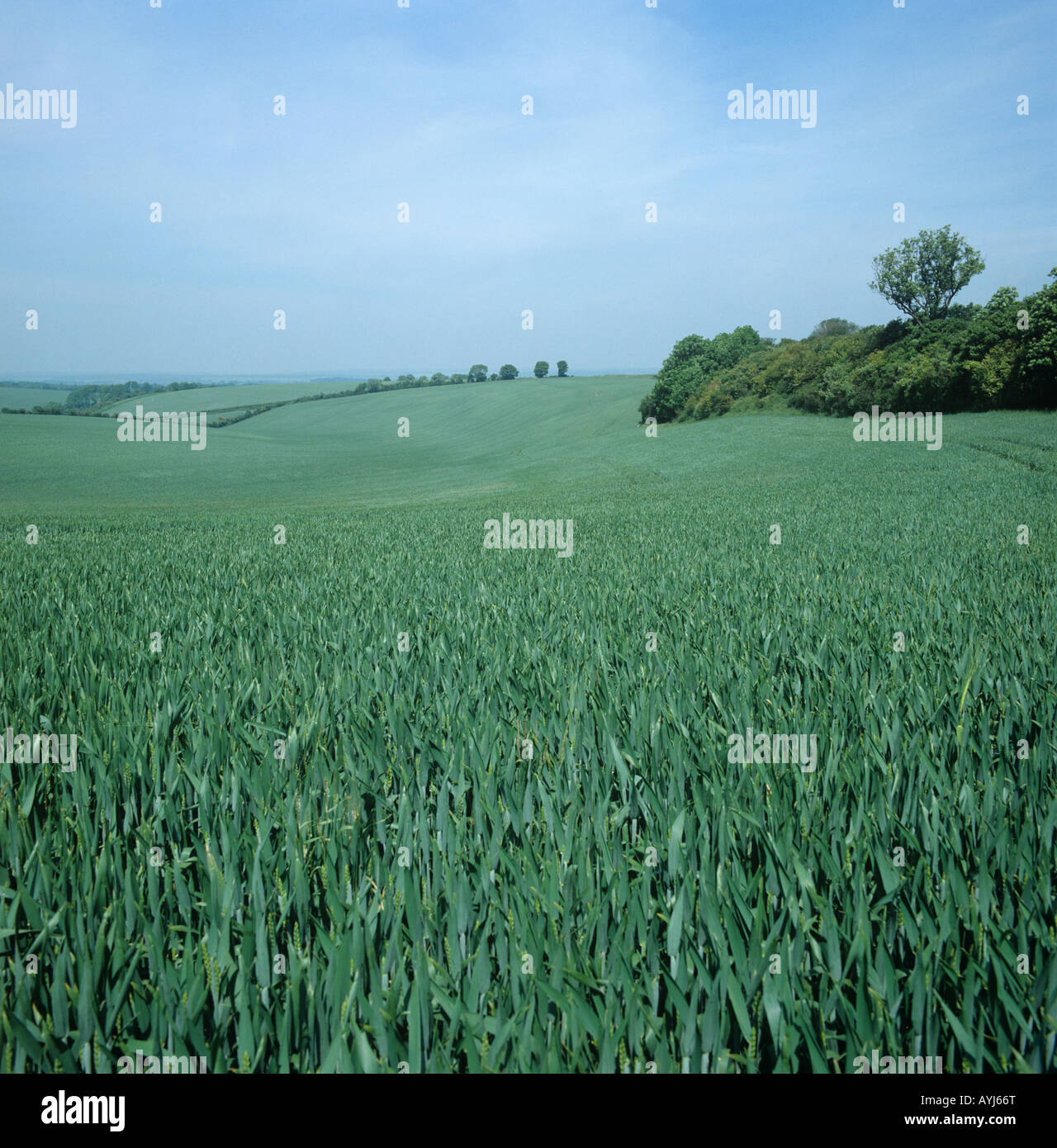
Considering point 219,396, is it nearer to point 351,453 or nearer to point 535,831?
point 351,453

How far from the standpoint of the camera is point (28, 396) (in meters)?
95.2

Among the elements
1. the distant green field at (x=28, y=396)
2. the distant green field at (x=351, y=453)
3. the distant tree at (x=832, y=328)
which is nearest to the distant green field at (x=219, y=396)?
the distant green field at (x=351, y=453)

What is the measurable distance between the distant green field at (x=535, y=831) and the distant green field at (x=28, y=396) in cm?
9850

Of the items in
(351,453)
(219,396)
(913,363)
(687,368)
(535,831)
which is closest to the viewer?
(535,831)

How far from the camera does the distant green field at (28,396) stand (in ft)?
285

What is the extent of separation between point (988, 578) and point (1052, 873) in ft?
20.0

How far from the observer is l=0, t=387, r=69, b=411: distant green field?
285ft

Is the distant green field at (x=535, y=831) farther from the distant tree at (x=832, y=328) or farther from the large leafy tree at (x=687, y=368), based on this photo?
the distant tree at (x=832, y=328)

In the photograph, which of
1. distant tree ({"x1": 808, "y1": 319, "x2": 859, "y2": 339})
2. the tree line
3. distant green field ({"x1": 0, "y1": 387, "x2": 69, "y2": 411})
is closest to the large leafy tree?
the tree line

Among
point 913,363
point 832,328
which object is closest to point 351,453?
point 913,363

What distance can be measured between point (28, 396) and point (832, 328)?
124374mm

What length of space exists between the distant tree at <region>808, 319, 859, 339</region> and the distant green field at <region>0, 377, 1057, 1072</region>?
12631 centimetres

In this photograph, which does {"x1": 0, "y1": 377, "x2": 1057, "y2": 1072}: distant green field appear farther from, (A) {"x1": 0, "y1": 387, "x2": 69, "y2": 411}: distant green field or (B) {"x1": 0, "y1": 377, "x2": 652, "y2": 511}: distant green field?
(A) {"x1": 0, "y1": 387, "x2": 69, "y2": 411}: distant green field
